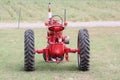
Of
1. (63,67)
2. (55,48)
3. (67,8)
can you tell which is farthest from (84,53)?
(67,8)

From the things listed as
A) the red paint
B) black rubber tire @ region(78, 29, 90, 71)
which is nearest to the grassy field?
the red paint

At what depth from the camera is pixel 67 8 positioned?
46.0 m

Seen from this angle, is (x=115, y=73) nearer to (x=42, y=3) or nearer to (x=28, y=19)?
(x=28, y=19)

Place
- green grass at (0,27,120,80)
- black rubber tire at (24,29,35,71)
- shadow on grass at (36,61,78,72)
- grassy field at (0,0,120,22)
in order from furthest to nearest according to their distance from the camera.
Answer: grassy field at (0,0,120,22) → shadow on grass at (36,61,78,72) → black rubber tire at (24,29,35,71) → green grass at (0,27,120,80)

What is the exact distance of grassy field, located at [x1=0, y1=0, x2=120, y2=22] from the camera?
4016cm

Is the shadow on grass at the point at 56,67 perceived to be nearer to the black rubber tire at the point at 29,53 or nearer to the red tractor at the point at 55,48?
the red tractor at the point at 55,48

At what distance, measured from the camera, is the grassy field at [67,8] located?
132 ft

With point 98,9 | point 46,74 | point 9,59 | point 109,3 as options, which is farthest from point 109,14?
point 46,74

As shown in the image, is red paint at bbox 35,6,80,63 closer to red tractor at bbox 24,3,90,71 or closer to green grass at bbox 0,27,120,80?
red tractor at bbox 24,3,90,71

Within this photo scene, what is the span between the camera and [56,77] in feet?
34.5

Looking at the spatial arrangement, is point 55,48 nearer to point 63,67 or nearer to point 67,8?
point 63,67

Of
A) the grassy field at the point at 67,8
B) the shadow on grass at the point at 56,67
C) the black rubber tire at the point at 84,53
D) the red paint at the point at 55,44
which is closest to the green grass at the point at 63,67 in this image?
the shadow on grass at the point at 56,67

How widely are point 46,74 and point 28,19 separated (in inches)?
1125

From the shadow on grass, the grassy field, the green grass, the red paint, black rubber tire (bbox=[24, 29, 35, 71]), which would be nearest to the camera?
the green grass
